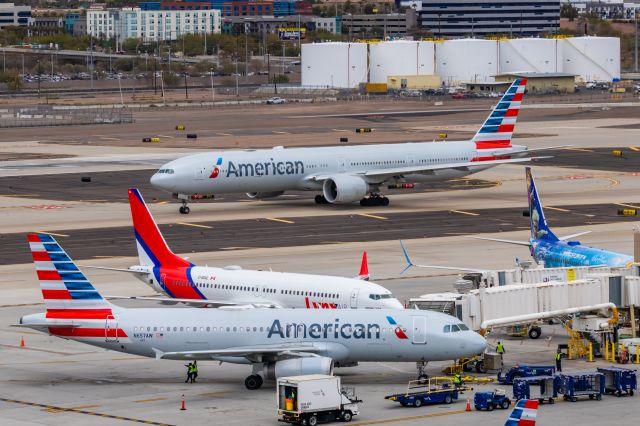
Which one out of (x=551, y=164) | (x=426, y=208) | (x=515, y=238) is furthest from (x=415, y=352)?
(x=551, y=164)

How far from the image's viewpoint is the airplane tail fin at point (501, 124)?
126m

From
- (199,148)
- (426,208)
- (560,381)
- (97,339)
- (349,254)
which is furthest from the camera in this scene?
(199,148)

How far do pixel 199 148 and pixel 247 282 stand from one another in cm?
10668

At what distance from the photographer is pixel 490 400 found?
171 ft

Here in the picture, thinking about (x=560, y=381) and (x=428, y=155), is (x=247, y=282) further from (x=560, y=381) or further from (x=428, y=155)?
(x=428, y=155)

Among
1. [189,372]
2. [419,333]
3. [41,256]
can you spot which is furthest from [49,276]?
[419,333]

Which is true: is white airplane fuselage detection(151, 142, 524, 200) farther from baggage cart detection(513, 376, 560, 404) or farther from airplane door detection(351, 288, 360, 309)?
baggage cart detection(513, 376, 560, 404)

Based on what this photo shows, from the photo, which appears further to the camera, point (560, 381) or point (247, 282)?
point (247, 282)

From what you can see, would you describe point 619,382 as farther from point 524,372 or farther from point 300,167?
point 300,167

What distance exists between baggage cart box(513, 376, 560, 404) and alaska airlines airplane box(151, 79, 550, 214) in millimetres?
60652

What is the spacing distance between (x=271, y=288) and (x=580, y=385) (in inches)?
671

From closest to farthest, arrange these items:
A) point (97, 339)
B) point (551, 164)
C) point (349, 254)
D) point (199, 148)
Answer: point (97, 339)
point (349, 254)
point (551, 164)
point (199, 148)

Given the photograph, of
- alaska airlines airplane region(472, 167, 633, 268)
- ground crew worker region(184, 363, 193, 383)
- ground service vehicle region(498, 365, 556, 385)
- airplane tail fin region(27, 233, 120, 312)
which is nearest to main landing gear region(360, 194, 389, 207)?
alaska airlines airplane region(472, 167, 633, 268)

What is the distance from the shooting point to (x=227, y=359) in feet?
186
